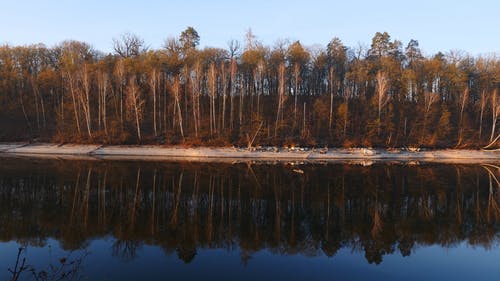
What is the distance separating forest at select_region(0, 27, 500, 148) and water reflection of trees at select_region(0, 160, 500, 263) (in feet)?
68.3

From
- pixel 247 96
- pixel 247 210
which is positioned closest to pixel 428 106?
pixel 247 96

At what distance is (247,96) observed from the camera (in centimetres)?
6044

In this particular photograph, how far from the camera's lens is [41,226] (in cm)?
1377

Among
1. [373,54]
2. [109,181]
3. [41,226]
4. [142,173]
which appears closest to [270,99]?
[373,54]

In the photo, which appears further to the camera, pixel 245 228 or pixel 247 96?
pixel 247 96

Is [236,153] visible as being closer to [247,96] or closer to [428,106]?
[247,96]

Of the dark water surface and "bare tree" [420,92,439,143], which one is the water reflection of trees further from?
"bare tree" [420,92,439,143]

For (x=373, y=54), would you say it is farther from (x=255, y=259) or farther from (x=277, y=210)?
(x=255, y=259)

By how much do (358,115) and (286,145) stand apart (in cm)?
1748

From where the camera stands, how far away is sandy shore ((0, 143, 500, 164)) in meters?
40.6

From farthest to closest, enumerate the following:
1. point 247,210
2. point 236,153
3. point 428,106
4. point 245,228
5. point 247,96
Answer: point 247,96, point 428,106, point 236,153, point 247,210, point 245,228

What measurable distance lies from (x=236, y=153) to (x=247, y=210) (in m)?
25.6

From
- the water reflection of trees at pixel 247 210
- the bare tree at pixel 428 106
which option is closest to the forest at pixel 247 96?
the bare tree at pixel 428 106

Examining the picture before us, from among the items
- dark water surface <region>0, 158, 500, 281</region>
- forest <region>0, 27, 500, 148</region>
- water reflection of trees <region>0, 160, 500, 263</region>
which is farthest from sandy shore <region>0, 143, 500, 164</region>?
dark water surface <region>0, 158, 500, 281</region>
